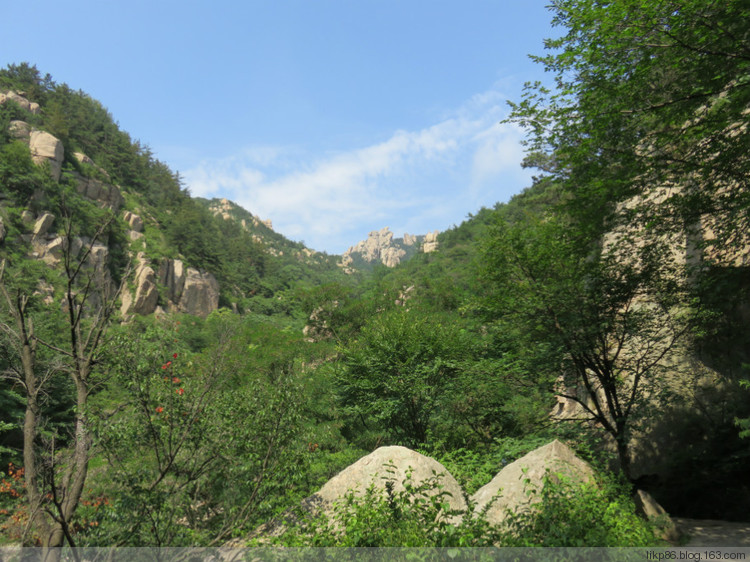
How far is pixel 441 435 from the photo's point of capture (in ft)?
46.5

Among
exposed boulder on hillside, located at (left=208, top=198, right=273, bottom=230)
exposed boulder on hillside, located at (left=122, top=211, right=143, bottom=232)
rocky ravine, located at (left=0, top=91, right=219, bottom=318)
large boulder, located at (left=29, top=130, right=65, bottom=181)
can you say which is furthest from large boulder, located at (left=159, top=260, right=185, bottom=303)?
exposed boulder on hillside, located at (left=208, top=198, right=273, bottom=230)

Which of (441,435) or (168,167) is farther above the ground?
(168,167)

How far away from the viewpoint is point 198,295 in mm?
52625

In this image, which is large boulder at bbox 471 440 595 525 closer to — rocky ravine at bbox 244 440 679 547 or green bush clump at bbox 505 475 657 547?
rocky ravine at bbox 244 440 679 547

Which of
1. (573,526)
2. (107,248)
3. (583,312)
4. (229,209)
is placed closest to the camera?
(573,526)

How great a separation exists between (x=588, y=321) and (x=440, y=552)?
21.6ft

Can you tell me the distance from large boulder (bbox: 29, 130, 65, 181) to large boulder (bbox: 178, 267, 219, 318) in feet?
62.2

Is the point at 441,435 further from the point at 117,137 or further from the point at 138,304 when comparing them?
the point at 117,137

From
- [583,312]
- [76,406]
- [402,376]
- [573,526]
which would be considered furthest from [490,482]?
[76,406]

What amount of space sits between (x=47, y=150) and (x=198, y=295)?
24.3 m

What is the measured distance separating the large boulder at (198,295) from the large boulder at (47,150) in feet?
62.2

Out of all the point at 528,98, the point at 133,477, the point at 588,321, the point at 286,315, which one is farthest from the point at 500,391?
the point at 286,315

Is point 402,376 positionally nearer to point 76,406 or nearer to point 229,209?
point 76,406

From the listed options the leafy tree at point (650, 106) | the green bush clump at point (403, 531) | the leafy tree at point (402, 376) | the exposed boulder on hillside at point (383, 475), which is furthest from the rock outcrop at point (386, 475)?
the leafy tree at point (650, 106)
